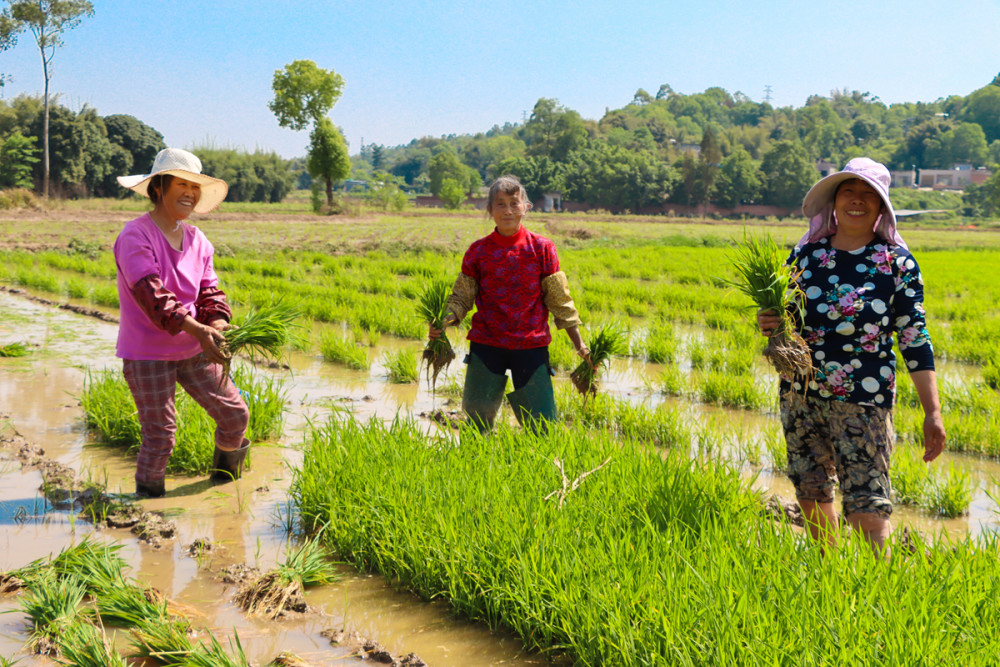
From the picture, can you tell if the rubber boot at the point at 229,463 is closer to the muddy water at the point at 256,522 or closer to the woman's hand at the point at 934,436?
the muddy water at the point at 256,522

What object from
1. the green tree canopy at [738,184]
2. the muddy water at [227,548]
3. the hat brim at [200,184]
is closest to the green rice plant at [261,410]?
the muddy water at [227,548]

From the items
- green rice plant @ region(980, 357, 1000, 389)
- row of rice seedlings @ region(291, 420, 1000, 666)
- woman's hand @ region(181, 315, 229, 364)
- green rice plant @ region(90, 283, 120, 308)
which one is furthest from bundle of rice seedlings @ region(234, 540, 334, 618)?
green rice plant @ region(90, 283, 120, 308)

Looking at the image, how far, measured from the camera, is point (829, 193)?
8.70 ft

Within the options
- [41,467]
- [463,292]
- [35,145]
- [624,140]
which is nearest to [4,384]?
[41,467]

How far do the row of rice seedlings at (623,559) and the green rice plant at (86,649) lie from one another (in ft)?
2.86

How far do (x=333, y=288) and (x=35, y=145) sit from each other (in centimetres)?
3601

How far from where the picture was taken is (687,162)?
209 ft

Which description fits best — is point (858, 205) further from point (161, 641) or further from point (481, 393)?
point (161, 641)

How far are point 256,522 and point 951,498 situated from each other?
3.01 meters

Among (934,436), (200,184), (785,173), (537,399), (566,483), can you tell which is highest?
(785,173)

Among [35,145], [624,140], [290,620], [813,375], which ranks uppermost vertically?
[624,140]

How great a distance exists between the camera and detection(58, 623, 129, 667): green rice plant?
6.57 feet

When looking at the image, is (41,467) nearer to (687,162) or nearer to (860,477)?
(860,477)

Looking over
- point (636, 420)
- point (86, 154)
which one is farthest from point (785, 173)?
point (636, 420)
